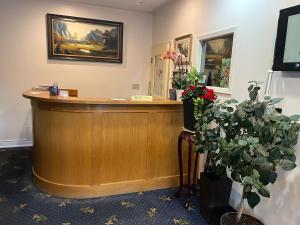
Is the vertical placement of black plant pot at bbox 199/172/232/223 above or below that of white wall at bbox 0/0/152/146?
below

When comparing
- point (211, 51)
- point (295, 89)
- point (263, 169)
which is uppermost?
point (211, 51)

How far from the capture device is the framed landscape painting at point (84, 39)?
4.24 meters

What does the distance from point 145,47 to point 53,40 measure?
179 cm

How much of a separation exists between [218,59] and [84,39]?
2.70 meters

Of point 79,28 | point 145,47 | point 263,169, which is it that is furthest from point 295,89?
point 79,28

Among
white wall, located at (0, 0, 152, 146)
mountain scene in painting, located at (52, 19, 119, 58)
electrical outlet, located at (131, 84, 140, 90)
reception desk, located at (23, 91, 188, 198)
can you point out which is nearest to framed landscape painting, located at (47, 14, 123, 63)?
mountain scene in painting, located at (52, 19, 119, 58)

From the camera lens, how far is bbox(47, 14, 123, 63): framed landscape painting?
4.24 m

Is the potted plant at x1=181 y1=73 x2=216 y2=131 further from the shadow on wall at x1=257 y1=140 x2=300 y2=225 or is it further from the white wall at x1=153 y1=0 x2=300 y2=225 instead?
the shadow on wall at x1=257 y1=140 x2=300 y2=225

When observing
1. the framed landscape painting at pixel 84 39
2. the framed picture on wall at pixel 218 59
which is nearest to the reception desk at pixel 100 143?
the framed picture on wall at pixel 218 59

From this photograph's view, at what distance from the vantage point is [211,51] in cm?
299

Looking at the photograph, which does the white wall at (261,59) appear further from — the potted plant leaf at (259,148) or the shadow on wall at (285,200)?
the potted plant leaf at (259,148)

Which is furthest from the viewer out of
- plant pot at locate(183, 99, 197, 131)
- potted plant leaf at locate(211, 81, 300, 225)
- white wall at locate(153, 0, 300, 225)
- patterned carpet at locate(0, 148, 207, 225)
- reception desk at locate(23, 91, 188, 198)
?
reception desk at locate(23, 91, 188, 198)

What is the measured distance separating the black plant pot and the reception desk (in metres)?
0.74

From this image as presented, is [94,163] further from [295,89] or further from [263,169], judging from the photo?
[295,89]
